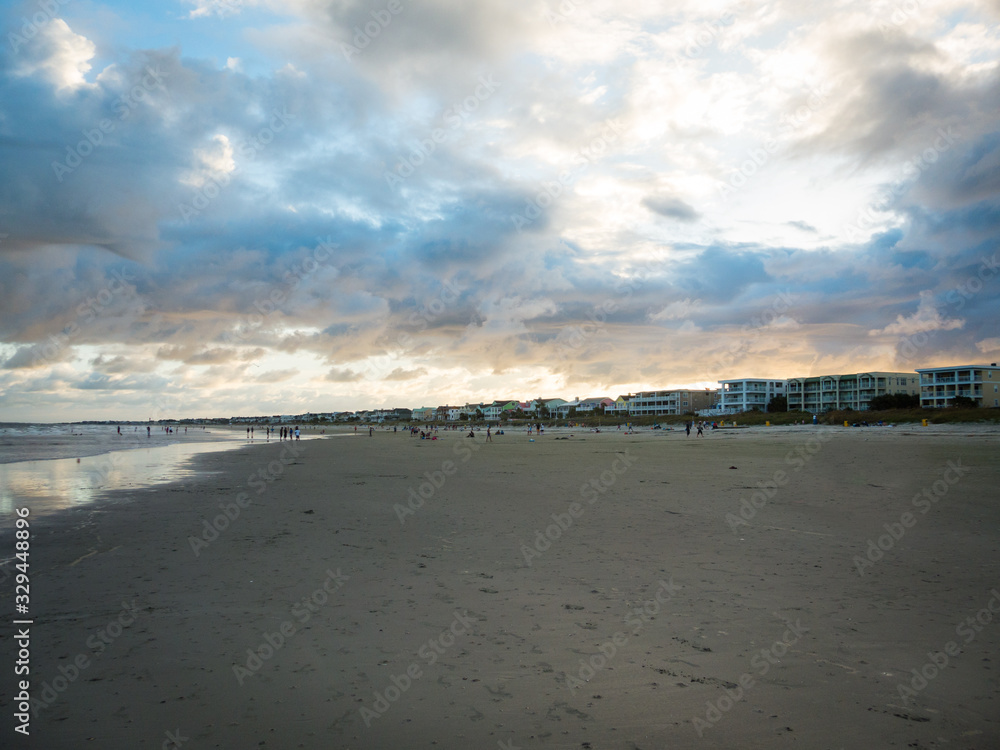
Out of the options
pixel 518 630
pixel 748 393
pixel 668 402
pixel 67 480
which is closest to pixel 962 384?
pixel 748 393

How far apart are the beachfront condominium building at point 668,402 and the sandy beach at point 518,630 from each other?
149714mm

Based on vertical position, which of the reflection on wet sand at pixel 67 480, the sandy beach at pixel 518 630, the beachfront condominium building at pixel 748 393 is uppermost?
the beachfront condominium building at pixel 748 393

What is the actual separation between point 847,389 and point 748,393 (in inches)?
847

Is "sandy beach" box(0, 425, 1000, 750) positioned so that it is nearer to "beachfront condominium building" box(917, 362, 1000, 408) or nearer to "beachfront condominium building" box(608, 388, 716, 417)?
"beachfront condominium building" box(917, 362, 1000, 408)

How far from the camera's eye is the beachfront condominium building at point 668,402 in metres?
157

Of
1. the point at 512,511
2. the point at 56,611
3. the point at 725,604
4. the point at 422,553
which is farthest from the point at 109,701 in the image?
the point at 512,511

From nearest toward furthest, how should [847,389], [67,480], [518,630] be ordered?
[518,630] → [67,480] → [847,389]

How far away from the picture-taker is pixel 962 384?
92.4 m

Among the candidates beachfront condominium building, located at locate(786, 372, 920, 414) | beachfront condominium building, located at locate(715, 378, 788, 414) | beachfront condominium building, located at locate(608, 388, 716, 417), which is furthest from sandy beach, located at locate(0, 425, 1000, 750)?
beachfront condominium building, located at locate(608, 388, 716, 417)

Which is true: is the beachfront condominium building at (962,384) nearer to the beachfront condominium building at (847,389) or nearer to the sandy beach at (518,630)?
the beachfront condominium building at (847,389)

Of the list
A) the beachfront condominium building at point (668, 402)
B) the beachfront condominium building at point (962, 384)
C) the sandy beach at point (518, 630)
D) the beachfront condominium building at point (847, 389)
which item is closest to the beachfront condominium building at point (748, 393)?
the beachfront condominium building at point (847, 389)

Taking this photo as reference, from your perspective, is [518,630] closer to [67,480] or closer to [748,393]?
[67,480]

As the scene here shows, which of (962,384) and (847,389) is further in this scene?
(847,389)

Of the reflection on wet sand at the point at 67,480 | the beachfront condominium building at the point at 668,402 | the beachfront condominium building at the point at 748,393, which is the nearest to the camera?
the reflection on wet sand at the point at 67,480
